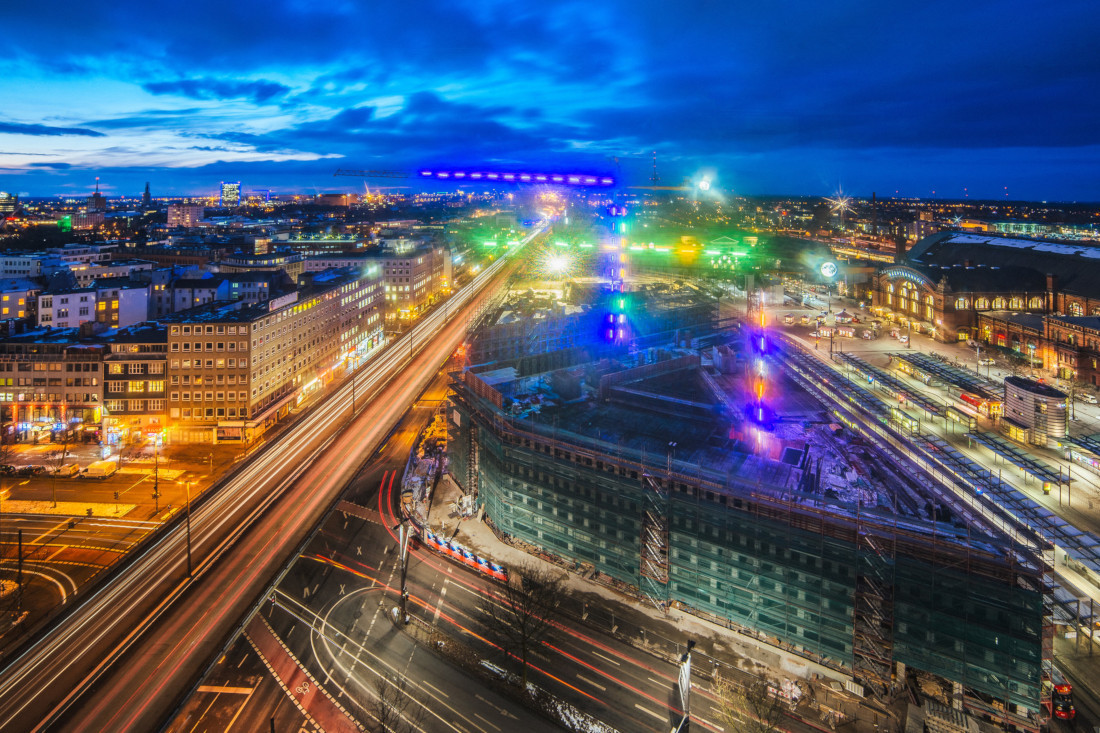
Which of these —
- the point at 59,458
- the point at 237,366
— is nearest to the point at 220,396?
the point at 237,366

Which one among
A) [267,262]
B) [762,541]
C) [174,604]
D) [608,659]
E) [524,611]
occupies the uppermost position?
[267,262]

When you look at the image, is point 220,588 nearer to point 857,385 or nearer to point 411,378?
point 411,378

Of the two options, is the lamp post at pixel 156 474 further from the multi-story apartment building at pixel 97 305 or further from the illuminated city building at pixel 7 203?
the illuminated city building at pixel 7 203

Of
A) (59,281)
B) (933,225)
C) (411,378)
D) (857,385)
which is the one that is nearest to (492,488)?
(411,378)

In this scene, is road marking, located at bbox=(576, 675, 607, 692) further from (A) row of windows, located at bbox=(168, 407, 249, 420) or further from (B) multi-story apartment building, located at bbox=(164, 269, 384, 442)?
(A) row of windows, located at bbox=(168, 407, 249, 420)

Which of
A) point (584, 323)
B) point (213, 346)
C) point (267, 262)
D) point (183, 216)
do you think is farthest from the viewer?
point (183, 216)

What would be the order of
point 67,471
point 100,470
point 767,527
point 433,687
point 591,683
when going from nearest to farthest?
point 433,687, point 591,683, point 767,527, point 100,470, point 67,471

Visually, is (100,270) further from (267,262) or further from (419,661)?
(419,661)
